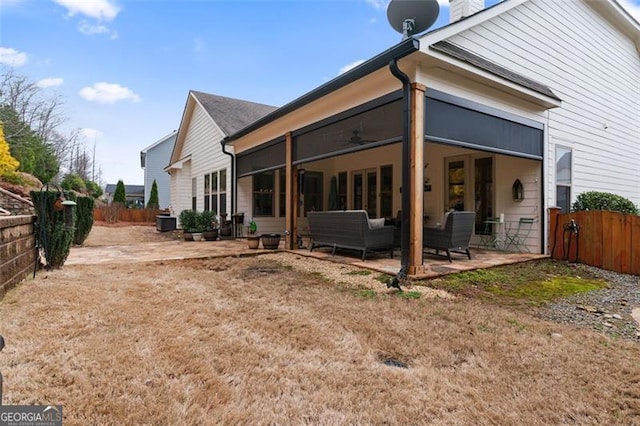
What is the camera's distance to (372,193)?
425 inches

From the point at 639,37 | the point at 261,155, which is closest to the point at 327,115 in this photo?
the point at 261,155

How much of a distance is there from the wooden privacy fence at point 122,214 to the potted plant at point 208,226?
11106mm

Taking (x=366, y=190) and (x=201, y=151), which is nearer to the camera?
(x=366, y=190)

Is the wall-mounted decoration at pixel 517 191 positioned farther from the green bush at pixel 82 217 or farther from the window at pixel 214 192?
the green bush at pixel 82 217

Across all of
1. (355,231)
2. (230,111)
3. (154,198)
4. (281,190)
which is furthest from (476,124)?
(154,198)

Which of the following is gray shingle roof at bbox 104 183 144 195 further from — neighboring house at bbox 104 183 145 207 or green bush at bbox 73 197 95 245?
green bush at bbox 73 197 95 245

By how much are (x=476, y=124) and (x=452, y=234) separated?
188cm

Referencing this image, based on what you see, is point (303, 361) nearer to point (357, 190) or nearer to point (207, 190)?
point (357, 190)

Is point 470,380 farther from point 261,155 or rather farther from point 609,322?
point 261,155

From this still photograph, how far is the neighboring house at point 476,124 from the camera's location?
5.00 meters

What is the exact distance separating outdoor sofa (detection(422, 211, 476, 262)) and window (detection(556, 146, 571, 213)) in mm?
2919

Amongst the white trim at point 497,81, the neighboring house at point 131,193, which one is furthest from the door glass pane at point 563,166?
the neighboring house at point 131,193

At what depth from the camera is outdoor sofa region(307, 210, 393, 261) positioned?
6060 mm

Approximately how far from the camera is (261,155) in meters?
9.50
